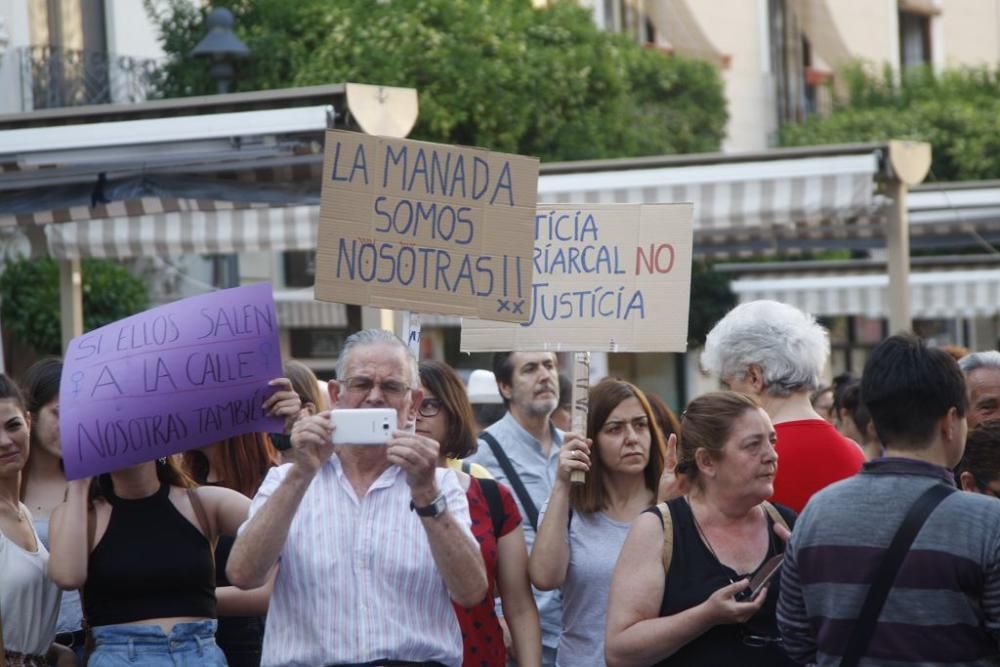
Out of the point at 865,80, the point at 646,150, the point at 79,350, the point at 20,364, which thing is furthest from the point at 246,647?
the point at 865,80

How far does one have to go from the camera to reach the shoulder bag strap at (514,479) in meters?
6.41

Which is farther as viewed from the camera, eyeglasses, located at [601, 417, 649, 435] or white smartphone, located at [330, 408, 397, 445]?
eyeglasses, located at [601, 417, 649, 435]

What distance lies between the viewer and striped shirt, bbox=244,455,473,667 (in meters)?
4.41

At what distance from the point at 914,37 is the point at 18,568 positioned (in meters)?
41.1

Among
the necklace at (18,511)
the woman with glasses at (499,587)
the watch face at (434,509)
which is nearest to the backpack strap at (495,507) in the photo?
the woman with glasses at (499,587)

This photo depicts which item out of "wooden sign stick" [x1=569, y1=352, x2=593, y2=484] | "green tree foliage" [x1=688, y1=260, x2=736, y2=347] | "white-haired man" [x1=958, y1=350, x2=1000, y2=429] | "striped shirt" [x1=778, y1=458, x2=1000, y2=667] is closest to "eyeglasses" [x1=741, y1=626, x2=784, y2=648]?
"striped shirt" [x1=778, y1=458, x2=1000, y2=667]

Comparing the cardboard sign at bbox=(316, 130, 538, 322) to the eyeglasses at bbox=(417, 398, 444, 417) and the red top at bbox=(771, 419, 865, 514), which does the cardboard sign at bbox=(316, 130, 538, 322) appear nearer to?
the red top at bbox=(771, 419, 865, 514)

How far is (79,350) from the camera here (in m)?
5.16

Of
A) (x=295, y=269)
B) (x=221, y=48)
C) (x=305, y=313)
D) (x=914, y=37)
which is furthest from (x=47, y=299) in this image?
(x=914, y=37)

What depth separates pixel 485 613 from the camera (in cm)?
513

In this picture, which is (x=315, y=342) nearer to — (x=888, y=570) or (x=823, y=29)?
(x=823, y=29)

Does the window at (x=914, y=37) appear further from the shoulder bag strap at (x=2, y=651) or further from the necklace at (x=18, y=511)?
the shoulder bag strap at (x=2, y=651)

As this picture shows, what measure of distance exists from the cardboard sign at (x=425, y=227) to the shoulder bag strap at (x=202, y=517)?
76 cm

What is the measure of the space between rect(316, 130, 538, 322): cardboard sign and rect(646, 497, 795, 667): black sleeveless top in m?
0.98
